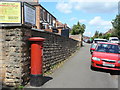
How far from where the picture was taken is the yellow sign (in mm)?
6172

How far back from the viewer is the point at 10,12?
618 cm

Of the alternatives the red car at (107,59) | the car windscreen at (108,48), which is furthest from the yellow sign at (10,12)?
the car windscreen at (108,48)

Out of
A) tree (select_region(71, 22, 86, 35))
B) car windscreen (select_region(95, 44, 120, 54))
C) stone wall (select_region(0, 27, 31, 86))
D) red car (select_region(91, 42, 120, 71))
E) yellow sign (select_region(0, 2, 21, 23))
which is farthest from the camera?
tree (select_region(71, 22, 86, 35))

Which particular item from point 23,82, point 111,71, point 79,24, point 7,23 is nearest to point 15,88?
point 23,82

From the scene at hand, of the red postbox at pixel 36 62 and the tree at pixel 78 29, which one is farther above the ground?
the tree at pixel 78 29

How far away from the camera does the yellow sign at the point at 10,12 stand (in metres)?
6.17

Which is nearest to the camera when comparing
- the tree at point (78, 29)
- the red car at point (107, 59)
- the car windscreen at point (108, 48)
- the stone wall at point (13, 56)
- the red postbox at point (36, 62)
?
the stone wall at point (13, 56)

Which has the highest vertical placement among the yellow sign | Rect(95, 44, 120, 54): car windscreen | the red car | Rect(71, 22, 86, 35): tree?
Rect(71, 22, 86, 35): tree

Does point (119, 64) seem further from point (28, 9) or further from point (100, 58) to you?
point (28, 9)

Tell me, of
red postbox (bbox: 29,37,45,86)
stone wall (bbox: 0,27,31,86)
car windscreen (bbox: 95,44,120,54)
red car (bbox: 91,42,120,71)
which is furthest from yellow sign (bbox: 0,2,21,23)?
car windscreen (bbox: 95,44,120,54)

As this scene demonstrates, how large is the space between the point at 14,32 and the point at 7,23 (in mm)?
725

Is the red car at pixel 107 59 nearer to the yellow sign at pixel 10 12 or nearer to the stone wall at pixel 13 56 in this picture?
the stone wall at pixel 13 56

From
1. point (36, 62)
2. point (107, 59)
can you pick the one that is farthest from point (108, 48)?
point (36, 62)

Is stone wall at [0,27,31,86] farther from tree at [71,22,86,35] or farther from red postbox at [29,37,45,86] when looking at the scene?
tree at [71,22,86,35]
